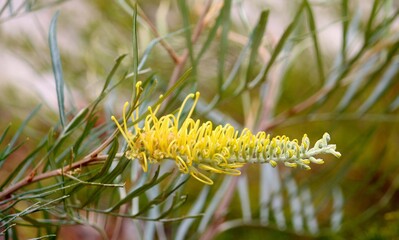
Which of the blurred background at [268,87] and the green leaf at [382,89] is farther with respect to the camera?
the green leaf at [382,89]

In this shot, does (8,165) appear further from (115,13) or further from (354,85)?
(354,85)

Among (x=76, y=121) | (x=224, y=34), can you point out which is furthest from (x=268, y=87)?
(x=76, y=121)

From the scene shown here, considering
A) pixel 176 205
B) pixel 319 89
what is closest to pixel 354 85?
pixel 319 89

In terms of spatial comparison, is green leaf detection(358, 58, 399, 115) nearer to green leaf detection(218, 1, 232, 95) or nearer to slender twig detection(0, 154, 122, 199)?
green leaf detection(218, 1, 232, 95)

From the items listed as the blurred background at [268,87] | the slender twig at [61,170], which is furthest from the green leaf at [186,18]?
the slender twig at [61,170]

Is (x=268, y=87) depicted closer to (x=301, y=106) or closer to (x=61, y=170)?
(x=301, y=106)

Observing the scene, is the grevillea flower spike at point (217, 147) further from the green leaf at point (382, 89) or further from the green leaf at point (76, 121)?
the green leaf at point (382, 89)
